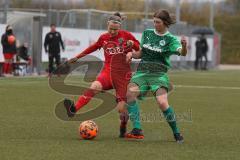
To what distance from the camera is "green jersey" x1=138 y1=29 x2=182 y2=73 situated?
1051 cm

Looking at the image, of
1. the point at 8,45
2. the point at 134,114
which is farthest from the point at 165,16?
the point at 8,45

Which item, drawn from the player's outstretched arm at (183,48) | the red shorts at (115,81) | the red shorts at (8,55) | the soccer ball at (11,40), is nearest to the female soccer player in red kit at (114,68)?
the red shorts at (115,81)

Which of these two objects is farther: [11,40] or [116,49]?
[11,40]

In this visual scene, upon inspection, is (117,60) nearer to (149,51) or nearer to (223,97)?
(149,51)

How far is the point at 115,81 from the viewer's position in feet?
36.8

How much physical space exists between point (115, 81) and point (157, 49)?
101 centimetres

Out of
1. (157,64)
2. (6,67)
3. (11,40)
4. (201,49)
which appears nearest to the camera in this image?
(157,64)

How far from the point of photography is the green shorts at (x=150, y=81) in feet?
34.7

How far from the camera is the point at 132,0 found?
74625 mm

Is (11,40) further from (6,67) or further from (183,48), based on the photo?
(183,48)

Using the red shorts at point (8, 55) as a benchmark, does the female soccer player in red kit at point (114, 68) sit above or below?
above

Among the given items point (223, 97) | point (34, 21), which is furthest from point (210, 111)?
point (34, 21)

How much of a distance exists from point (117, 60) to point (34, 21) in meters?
19.0

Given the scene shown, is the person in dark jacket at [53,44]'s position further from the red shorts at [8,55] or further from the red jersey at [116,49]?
the red jersey at [116,49]
